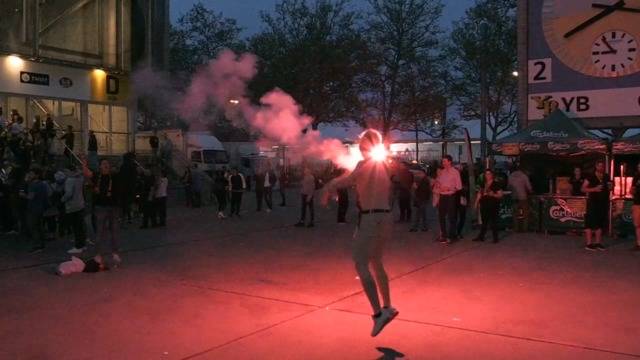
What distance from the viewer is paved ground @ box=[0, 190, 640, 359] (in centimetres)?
567

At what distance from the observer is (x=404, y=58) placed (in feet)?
117

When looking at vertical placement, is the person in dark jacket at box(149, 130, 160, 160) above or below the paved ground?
above

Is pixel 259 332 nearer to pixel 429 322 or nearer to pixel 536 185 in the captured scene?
pixel 429 322

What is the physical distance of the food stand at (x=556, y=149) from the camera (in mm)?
14109

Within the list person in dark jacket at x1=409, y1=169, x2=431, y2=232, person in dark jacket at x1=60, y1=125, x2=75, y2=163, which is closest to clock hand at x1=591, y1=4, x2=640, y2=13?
person in dark jacket at x1=409, y1=169, x2=431, y2=232

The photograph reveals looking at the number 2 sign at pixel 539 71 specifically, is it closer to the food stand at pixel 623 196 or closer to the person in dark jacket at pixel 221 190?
the food stand at pixel 623 196

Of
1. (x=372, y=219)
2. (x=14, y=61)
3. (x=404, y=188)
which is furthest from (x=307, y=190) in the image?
(x=14, y=61)

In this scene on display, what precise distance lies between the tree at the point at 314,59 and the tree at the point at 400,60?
185 cm

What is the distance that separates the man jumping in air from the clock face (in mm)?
12496

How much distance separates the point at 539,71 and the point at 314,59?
52.3 ft

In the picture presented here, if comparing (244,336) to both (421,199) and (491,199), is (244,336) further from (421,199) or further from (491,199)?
(421,199)

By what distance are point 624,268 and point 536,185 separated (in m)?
7.75

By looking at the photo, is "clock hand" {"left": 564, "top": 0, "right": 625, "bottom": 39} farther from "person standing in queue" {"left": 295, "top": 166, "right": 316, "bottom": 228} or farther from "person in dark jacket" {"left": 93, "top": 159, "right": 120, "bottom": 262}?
"person in dark jacket" {"left": 93, "top": 159, "right": 120, "bottom": 262}

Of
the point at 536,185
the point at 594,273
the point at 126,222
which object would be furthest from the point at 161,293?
the point at 536,185
